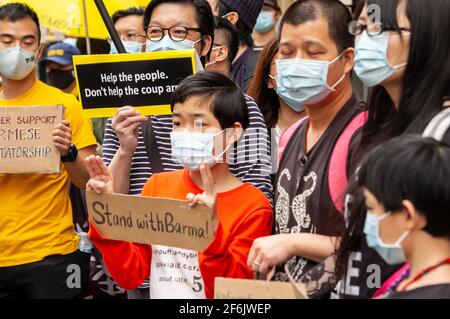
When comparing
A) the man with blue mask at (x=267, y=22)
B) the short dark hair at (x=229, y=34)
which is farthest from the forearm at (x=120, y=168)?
the man with blue mask at (x=267, y=22)

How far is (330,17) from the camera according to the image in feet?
13.9

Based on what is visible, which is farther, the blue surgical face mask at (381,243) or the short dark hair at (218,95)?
the short dark hair at (218,95)

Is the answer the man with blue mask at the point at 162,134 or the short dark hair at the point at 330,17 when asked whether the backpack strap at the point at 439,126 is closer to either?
the short dark hair at the point at 330,17

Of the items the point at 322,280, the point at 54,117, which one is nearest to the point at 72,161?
the point at 54,117

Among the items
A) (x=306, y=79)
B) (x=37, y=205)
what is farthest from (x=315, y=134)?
(x=37, y=205)

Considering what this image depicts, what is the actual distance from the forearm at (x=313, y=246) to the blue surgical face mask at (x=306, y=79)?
666 millimetres

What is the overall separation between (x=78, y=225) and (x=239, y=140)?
2118 millimetres

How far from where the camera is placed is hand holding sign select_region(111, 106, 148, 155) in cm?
482

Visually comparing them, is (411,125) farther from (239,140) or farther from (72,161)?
(72,161)

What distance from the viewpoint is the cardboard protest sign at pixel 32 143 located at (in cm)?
532

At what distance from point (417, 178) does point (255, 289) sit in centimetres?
77

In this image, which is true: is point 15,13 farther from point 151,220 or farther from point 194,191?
point 151,220

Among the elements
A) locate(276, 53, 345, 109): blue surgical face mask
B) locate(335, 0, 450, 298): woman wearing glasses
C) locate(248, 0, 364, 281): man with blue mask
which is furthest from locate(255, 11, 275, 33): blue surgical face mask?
locate(335, 0, 450, 298): woman wearing glasses

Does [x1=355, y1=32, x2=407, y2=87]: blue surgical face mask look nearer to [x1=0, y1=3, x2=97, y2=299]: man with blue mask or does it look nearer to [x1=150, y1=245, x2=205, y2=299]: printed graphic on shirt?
[x1=150, y1=245, x2=205, y2=299]: printed graphic on shirt
